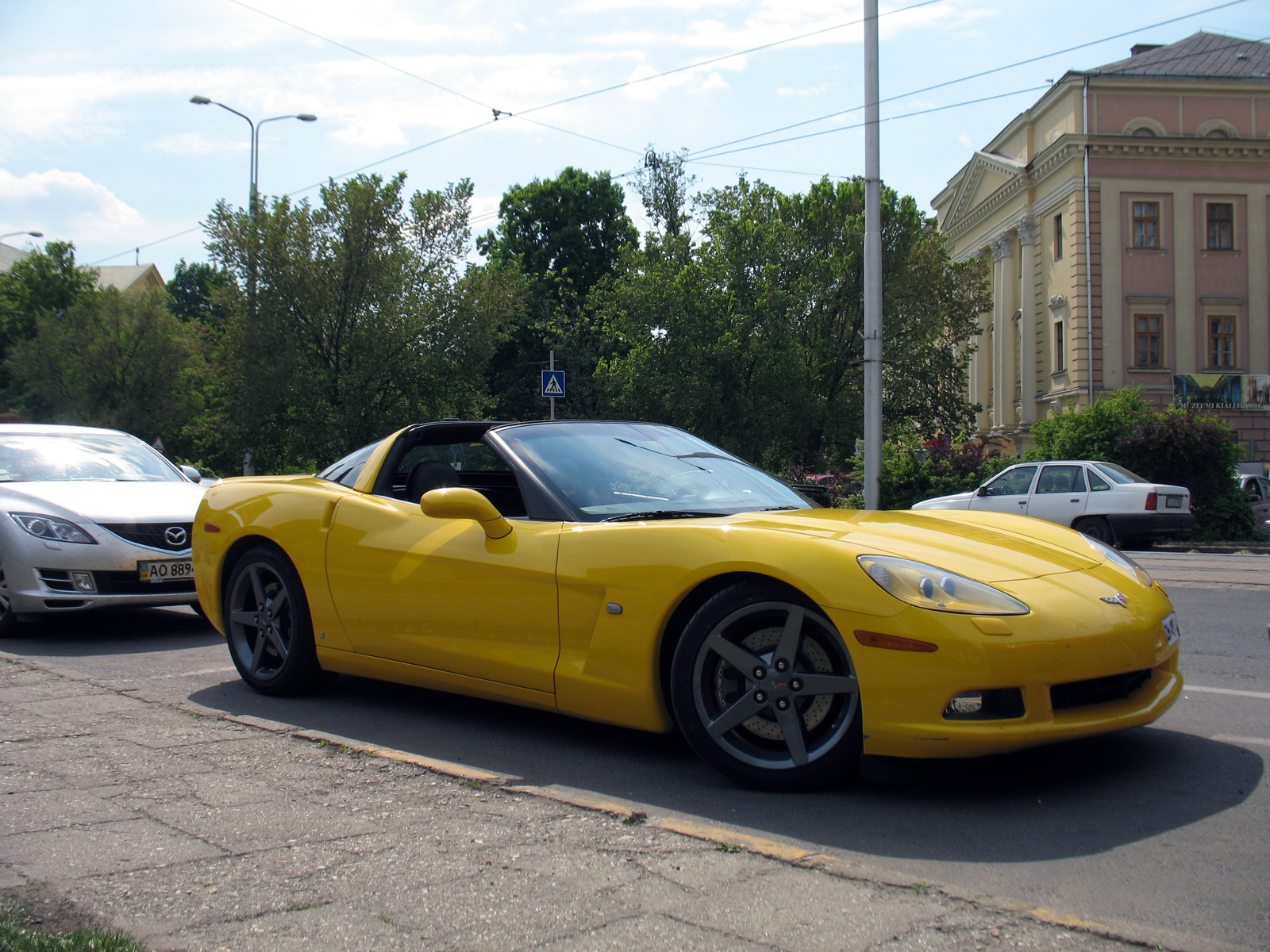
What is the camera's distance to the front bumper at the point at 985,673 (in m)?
3.03

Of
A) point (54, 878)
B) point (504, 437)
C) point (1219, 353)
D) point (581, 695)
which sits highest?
point (1219, 353)

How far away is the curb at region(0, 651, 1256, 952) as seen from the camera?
229cm

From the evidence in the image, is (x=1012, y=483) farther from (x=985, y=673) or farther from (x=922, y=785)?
(x=985, y=673)

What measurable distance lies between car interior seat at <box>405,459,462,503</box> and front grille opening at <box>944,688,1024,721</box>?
8.15ft

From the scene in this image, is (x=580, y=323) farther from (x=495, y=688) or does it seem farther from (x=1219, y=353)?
(x=495, y=688)

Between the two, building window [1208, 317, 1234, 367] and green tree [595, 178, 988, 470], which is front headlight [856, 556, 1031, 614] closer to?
green tree [595, 178, 988, 470]

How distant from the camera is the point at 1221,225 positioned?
37656 millimetres

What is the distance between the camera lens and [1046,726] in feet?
10.0

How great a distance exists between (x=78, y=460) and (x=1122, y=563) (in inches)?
284

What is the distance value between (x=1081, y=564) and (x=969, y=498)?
45.0ft

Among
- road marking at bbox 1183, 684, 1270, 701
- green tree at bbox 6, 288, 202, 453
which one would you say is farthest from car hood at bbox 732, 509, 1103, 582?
green tree at bbox 6, 288, 202, 453

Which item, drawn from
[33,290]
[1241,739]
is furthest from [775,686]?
[33,290]

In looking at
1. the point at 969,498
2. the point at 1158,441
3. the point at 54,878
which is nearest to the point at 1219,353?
the point at 1158,441

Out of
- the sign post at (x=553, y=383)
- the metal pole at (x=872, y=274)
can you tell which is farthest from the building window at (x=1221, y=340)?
the sign post at (x=553, y=383)
